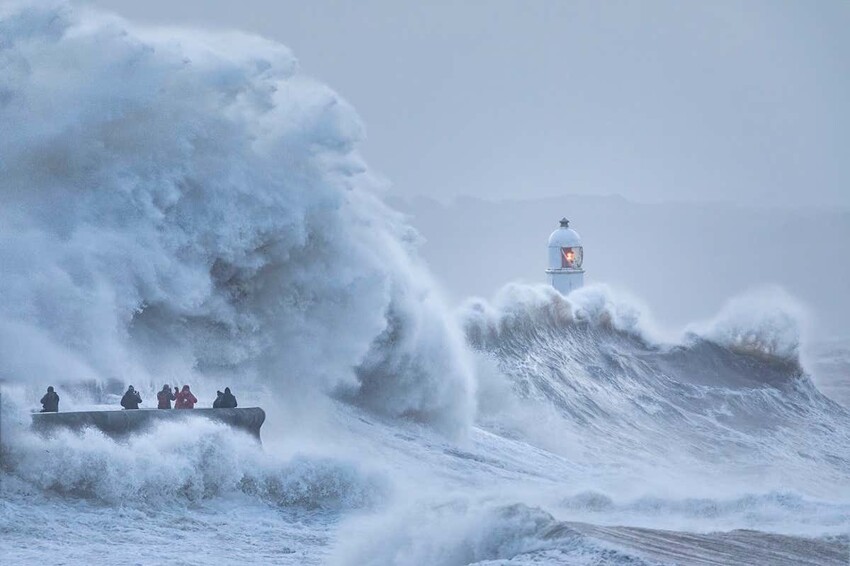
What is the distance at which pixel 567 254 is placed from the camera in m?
37.8

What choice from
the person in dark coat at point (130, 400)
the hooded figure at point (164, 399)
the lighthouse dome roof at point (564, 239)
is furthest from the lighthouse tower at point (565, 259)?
the person in dark coat at point (130, 400)

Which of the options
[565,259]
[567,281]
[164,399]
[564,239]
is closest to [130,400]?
[164,399]

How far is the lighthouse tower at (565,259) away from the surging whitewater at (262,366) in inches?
412

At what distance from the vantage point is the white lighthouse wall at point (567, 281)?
122 ft

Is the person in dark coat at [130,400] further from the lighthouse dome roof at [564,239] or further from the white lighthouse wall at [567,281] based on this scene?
the lighthouse dome roof at [564,239]

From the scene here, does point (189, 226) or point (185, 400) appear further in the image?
point (189, 226)

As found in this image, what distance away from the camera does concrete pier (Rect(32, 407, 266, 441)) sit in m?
13.3

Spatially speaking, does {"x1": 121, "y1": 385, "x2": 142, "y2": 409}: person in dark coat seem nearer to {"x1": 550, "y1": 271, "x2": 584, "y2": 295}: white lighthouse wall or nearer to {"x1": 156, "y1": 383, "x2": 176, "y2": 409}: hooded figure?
{"x1": 156, "y1": 383, "x2": 176, "y2": 409}: hooded figure

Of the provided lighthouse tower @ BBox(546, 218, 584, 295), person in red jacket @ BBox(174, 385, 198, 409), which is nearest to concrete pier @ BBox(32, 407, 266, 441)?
person in red jacket @ BBox(174, 385, 198, 409)

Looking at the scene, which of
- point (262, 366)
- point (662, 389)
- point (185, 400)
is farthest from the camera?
point (662, 389)

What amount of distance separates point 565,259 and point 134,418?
24.7m

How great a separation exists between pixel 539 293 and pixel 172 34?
14132mm

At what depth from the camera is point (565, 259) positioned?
37.8m

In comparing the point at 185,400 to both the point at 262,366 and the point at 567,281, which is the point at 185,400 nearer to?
the point at 262,366
